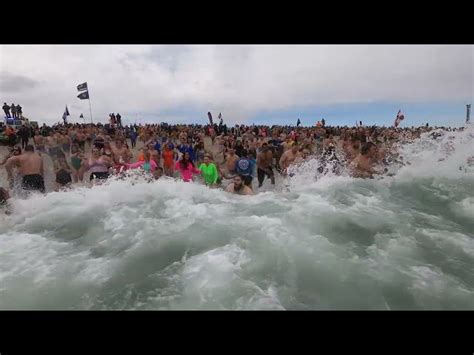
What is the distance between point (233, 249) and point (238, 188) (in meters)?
3.03

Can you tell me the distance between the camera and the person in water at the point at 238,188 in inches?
320

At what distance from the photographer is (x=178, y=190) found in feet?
28.0

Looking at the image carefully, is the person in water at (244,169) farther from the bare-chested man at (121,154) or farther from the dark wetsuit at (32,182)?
the dark wetsuit at (32,182)

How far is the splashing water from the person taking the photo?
3.93 m

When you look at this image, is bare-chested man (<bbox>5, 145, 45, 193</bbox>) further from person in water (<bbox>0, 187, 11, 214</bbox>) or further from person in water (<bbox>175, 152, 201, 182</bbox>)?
person in water (<bbox>175, 152, 201, 182</bbox>)

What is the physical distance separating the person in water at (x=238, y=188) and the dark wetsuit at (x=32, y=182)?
4426 millimetres

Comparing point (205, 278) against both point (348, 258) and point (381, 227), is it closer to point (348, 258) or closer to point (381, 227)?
point (348, 258)

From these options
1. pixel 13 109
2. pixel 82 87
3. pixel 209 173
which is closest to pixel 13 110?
pixel 13 109

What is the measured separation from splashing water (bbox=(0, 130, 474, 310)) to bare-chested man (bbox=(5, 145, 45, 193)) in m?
0.36

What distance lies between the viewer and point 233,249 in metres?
5.22

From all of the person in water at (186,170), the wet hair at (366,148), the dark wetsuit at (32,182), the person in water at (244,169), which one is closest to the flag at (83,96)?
the dark wetsuit at (32,182)
